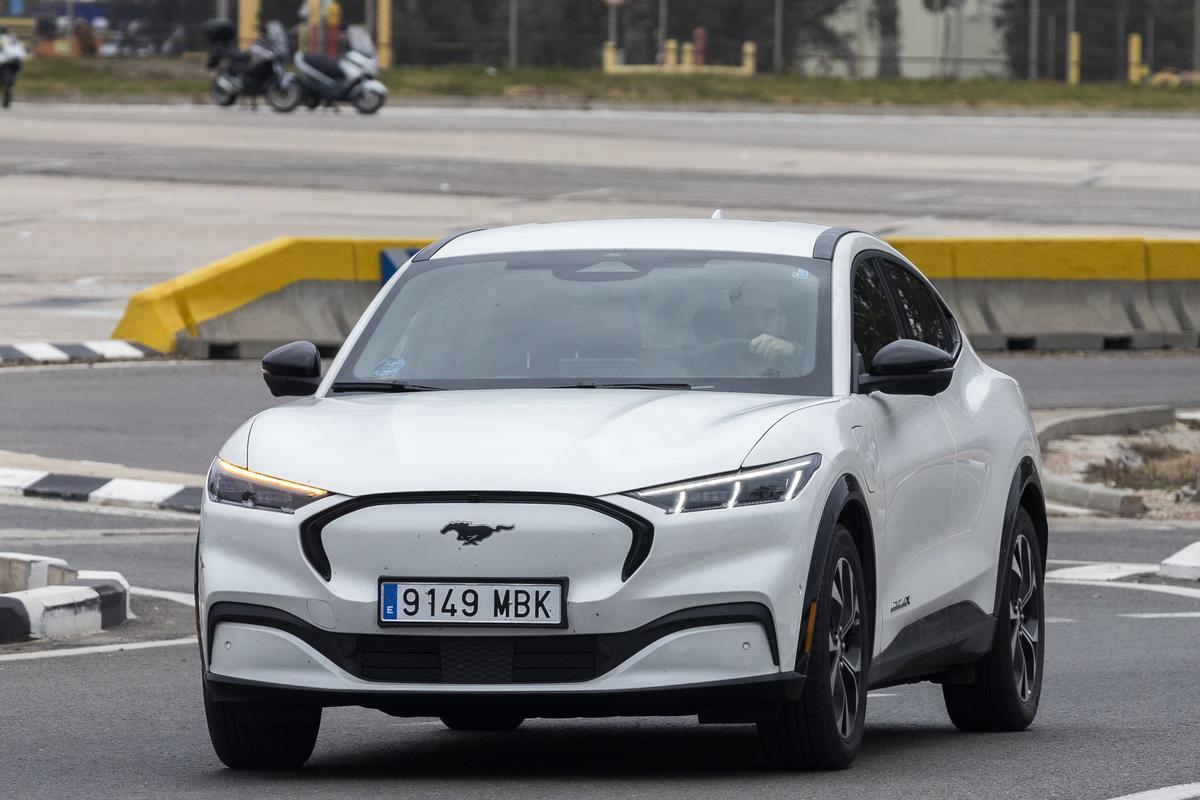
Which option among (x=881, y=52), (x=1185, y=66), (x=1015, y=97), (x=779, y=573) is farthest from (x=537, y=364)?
(x=1185, y=66)

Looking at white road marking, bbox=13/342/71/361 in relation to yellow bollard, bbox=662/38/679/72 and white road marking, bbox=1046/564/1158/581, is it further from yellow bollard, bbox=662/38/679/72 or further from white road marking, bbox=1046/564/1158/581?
yellow bollard, bbox=662/38/679/72

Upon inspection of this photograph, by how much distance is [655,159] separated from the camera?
43.8 meters

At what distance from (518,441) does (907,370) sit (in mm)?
1330

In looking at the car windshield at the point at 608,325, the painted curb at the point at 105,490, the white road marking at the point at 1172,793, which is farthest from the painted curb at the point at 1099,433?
the white road marking at the point at 1172,793

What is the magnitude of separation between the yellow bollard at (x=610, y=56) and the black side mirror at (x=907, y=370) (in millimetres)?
67555

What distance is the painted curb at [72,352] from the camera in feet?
71.6

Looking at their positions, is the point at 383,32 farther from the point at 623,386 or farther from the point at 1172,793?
the point at 1172,793

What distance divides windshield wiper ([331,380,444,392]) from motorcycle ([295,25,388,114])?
1747 inches

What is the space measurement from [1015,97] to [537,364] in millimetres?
64026

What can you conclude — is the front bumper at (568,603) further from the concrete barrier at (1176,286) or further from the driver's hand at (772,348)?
the concrete barrier at (1176,286)

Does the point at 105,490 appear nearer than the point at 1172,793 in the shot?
No

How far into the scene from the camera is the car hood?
21.1 feet

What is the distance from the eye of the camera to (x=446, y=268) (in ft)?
26.2

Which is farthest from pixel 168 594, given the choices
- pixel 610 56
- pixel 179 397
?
pixel 610 56
